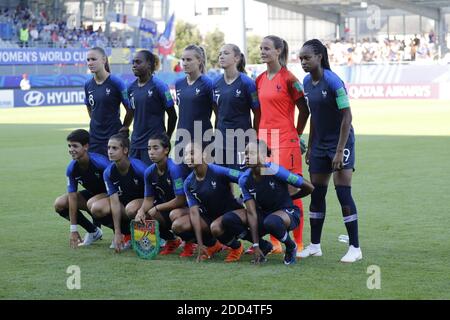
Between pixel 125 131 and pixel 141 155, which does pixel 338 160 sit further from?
pixel 125 131

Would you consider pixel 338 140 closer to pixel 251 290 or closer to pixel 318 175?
pixel 318 175

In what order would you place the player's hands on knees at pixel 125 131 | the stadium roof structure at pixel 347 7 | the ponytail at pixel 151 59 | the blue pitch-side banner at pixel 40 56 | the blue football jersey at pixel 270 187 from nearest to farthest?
the blue football jersey at pixel 270 187 → the ponytail at pixel 151 59 → the player's hands on knees at pixel 125 131 → the blue pitch-side banner at pixel 40 56 → the stadium roof structure at pixel 347 7

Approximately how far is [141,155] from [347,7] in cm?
5657

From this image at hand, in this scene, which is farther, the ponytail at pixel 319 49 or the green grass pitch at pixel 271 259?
the ponytail at pixel 319 49

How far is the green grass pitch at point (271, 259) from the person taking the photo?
6539 mm

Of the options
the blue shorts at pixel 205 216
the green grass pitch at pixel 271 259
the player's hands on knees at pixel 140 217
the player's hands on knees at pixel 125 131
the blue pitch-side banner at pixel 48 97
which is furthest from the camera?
the blue pitch-side banner at pixel 48 97

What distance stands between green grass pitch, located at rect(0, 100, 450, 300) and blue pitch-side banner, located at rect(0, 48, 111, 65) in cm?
2731

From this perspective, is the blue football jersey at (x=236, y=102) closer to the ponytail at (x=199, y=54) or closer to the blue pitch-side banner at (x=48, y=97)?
the ponytail at (x=199, y=54)

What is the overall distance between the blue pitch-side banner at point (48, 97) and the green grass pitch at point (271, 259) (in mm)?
25320

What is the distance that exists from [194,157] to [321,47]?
58.2 inches

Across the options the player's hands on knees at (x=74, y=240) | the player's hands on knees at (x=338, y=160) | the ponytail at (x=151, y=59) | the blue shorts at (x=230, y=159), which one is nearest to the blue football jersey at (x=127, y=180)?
the player's hands on knees at (x=74, y=240)

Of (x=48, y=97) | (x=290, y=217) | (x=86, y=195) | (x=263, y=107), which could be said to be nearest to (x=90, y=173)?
(x=86, y=195)
